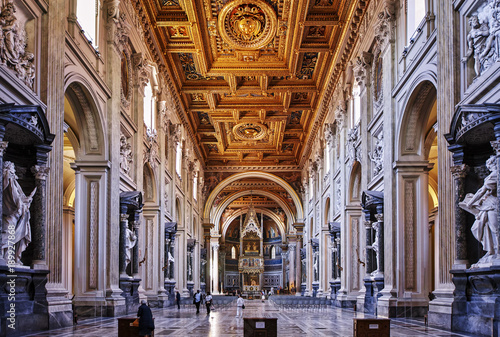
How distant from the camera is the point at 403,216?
1633 cm

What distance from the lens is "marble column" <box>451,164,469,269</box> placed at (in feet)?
37.4

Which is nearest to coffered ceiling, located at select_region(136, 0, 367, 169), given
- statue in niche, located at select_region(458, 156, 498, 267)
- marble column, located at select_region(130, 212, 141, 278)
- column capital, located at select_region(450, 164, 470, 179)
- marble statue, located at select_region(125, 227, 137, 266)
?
marble column, located at select_region(130, 212, 141, 278)

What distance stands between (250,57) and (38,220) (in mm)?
16790

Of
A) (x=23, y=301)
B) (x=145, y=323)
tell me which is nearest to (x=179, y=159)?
(x=23, y=301)

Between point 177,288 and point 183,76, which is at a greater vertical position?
point 183,76

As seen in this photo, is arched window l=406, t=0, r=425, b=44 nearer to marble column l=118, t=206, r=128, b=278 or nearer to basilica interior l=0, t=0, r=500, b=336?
basilica interior l=0, t=0, r=500, b=336

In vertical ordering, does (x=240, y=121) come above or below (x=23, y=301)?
above

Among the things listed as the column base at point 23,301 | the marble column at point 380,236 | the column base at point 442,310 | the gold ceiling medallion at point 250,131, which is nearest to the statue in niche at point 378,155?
the marble column at point 380,236

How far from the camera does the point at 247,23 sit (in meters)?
23.8

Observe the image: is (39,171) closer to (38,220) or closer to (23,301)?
(38,220)

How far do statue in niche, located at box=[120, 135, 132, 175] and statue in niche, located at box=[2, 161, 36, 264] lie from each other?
786 centimetres

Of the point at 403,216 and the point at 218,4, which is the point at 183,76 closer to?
the point at 218,4

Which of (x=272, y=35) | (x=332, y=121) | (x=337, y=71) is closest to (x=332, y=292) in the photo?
(x=332, y=121)

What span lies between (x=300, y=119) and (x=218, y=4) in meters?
16.3
